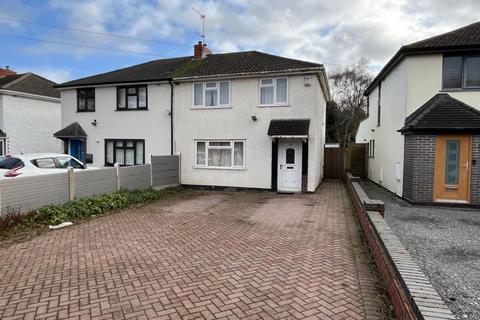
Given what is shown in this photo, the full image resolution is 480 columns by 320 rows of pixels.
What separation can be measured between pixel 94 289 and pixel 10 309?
0.91 m

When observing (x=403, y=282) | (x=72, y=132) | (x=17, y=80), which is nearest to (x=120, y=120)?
(x=72, y=132)

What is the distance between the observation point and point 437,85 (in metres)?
11.1

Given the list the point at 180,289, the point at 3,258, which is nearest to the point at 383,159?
the point at 180,289

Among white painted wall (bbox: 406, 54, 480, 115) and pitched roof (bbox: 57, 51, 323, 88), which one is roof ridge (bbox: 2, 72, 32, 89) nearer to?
pitched roof (bbox: 57, 51, 323, 88)

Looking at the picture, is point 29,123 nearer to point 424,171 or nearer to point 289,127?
point 289,127

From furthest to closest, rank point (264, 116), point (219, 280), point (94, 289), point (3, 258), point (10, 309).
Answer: point (264, 116) < point (3, 258) < point (219, 280) < point (94, 289) < point (10, 309)

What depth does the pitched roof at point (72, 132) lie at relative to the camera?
16.5m

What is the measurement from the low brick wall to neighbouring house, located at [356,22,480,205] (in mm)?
6039

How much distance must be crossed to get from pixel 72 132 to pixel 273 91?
10500 millimetres

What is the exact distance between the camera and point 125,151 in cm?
1623

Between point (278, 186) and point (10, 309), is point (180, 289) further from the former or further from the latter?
point (278, 186)

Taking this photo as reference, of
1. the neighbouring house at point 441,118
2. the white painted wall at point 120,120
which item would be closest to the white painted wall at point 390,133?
the neighbouring house at point 441,118

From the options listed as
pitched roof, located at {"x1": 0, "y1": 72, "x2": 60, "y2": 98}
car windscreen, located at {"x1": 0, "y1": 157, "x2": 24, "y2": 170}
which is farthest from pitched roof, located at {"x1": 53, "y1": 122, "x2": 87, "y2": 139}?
pitched roof, located at {"x1": 0, "y1": 72, "x2": 60, "y2": 98}

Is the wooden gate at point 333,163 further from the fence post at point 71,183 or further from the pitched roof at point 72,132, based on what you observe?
the fence post at point 71,183
